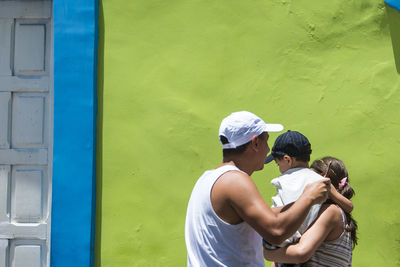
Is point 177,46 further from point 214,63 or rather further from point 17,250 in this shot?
point 17,250

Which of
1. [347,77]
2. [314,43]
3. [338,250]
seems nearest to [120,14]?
[314,43]

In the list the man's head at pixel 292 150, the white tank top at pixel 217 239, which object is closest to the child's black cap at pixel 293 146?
the man's head at pixel 292 150

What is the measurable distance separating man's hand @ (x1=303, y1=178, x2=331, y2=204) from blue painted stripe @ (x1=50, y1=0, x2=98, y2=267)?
6.89ft

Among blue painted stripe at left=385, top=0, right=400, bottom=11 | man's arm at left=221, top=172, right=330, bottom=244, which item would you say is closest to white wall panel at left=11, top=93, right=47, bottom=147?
man's arm at left=221, top=172, right=330, bottom=244

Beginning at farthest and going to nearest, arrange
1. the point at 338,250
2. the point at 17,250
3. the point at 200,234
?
the point at 17,250, the point at 338,250, the point at 200,234

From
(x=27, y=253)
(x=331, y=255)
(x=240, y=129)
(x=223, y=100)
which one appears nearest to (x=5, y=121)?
(x=27, y=253)

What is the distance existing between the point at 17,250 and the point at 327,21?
3.04 m

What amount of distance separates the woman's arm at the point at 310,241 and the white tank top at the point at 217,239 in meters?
0.11

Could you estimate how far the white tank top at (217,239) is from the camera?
2156 millimetres

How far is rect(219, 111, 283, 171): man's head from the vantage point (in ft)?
7.49

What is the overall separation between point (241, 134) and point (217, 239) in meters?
0.49

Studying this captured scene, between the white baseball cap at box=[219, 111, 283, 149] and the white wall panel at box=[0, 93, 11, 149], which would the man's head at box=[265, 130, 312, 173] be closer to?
the white baseball cap at box=[219, 111, 283, 149]

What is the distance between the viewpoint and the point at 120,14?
391cm

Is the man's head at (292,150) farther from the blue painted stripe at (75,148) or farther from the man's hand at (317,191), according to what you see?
the blue painted stripe at (75,148)
